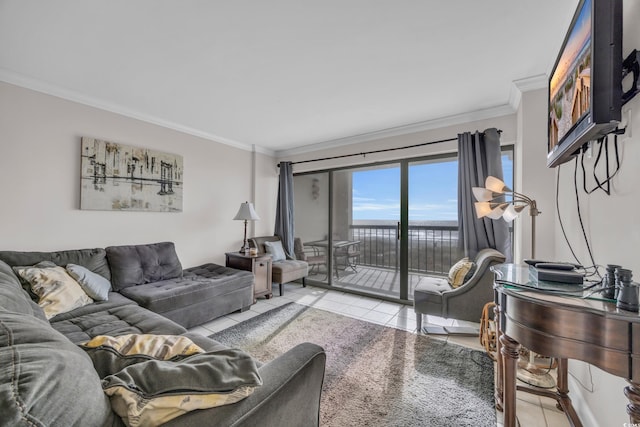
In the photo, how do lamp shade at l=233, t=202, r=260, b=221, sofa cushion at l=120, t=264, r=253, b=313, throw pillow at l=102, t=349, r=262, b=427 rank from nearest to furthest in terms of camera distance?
throw pillow at l=102, t=349, r=262, b=427 < sofa cushion at l=120, t=264, r=253, b=313 < lamp shade at l=233, t=202, r=260, b=221

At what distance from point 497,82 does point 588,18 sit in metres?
1.46

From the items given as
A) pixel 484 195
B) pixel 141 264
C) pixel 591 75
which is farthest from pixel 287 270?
pixel 591 75

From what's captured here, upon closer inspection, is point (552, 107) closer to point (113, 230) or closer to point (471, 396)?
point (471, 396)

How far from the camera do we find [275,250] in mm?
4391

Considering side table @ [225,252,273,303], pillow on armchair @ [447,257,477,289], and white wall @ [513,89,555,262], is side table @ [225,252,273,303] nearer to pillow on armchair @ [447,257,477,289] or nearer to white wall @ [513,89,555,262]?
pillow on armchair @ [447,257,477,289]

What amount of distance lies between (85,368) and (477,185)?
3436 mm

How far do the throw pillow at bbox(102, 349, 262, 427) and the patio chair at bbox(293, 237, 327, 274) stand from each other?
3.87 meters

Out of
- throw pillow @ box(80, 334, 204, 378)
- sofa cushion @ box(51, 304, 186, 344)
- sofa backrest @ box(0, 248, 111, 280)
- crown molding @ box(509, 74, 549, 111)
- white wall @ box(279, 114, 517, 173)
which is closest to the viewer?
throw pillow @ box(80, 334, 204, 378)

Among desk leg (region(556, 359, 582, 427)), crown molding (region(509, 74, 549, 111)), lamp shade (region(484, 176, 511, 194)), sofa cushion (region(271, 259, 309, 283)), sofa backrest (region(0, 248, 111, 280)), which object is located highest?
crown molding (region(509, 74, 549, 111))

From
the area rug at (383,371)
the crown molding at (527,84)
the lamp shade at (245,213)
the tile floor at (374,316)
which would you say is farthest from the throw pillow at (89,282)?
the crown molding at (527,84)

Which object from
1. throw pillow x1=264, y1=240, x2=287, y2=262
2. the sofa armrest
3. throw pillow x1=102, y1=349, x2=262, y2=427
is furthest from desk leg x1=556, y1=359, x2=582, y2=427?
throw pillow x1=264, y1=240, x2=287, y2=262

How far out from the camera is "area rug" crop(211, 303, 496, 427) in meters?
1.63

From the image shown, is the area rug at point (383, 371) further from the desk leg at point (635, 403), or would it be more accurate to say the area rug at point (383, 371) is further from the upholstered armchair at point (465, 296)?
the desk leg at point (635, 403)

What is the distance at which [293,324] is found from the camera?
9.67 feet
